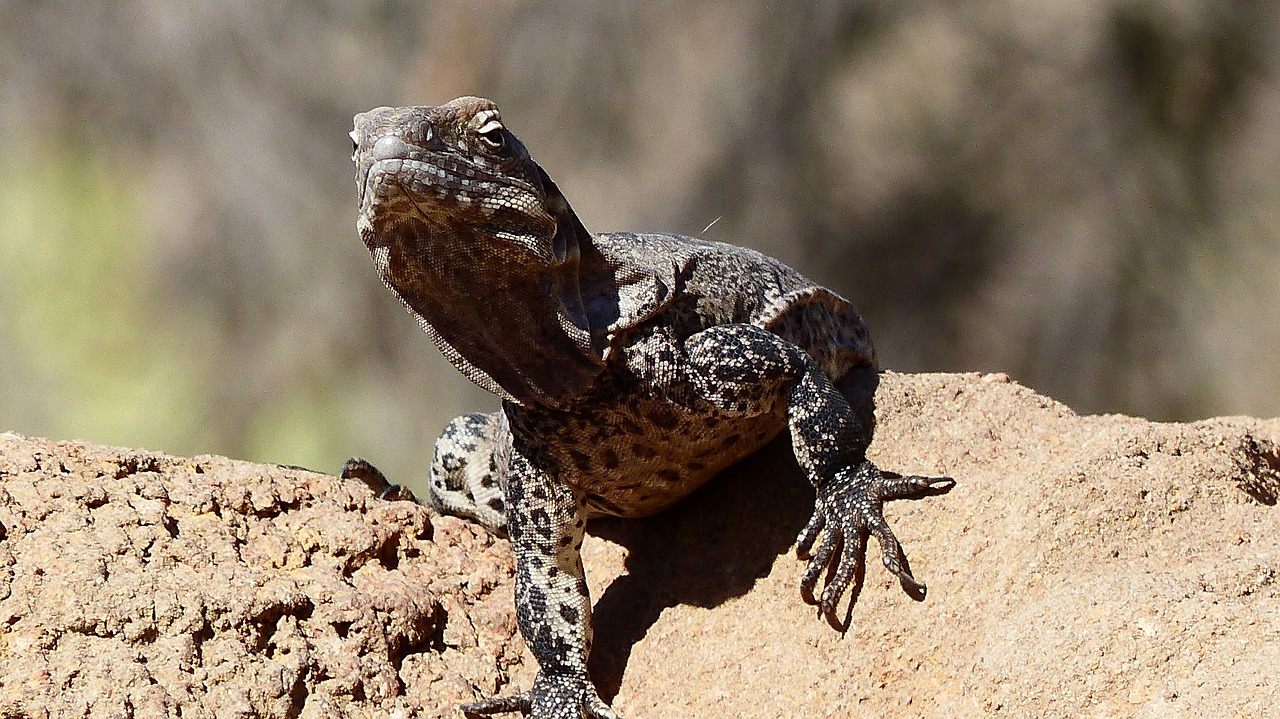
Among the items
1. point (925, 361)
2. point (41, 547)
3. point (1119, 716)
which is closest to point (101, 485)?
point (41, 547)

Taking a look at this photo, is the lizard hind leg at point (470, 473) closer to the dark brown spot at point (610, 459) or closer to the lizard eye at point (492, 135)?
the dark brown spot at point (610, 459)

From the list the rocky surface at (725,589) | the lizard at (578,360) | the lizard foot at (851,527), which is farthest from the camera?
the lizard foot at (851,527)

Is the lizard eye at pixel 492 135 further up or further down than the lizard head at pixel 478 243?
further up

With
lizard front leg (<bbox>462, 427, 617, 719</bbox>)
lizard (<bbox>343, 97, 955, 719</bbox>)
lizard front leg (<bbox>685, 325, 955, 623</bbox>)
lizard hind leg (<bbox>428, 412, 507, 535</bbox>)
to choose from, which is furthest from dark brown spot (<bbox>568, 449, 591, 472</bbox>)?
lizard hind leg (<bbox>428, 412, 507, 535</bbox>)

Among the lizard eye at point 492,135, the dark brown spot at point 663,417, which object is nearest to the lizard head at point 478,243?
the lizard eye at point 492,135

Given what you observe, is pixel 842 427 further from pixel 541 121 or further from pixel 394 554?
pixel 541 121

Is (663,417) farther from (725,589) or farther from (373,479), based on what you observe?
(373,479)

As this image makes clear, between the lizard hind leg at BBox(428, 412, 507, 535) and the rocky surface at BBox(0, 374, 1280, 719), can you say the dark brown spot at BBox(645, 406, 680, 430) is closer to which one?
the rocky surface at BBox(0, 374, 1280, 719)
